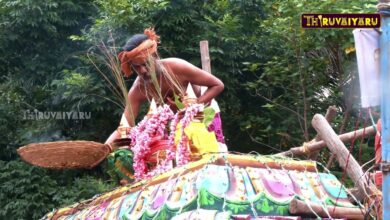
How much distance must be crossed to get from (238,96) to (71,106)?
1.97m

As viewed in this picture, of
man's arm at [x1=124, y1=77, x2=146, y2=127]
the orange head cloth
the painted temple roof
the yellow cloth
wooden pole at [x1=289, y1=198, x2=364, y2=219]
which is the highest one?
the orange head cloth

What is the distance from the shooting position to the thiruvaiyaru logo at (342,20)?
3.78 m

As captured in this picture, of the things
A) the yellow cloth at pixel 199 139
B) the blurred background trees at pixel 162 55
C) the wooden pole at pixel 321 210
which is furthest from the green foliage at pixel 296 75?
the wooden pole at pixel 321 210

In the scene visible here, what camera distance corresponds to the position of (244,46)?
402 inches

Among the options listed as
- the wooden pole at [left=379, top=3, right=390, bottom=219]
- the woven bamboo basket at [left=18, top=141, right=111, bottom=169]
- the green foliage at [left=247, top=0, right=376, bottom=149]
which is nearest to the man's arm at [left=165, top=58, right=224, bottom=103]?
the woven bamboo basket at [left=18, top=141, right=111, bottom=169]

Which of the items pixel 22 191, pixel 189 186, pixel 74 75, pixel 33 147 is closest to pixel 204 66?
pixel 33 147

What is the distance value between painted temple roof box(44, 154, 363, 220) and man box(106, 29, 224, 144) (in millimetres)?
907

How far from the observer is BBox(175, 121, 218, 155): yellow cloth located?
17.5ft

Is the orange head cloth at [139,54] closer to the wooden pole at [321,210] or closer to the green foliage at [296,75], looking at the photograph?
the wooden pole at [321,210]

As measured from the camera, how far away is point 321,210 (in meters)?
4.75

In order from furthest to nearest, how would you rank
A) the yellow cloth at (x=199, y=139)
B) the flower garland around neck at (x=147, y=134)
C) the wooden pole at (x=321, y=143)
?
the flower garland around neck at (x=147, y=134), the wooden pole at (x=321, y=143), the yellow cloth at (x=199, y=139)

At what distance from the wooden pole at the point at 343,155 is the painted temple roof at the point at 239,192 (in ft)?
0.35

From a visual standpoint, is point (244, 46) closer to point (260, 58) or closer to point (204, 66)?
point (260, 58)

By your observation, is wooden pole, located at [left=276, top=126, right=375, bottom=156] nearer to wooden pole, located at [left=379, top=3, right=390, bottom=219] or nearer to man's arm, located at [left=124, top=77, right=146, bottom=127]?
man's arm, located at [left=124, top=77, right=146, bottom=127]
